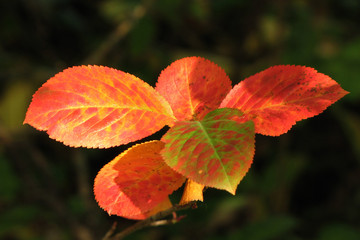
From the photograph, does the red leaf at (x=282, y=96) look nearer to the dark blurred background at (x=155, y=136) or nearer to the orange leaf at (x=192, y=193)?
the orange leaf at (x=192, y=193)

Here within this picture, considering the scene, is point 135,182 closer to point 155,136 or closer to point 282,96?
point 282,96

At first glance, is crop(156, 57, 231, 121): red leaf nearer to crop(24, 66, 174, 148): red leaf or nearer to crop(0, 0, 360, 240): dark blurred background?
crop(24, 66, 174, 148): red leaf

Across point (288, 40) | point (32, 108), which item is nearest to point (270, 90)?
point (32, 108)

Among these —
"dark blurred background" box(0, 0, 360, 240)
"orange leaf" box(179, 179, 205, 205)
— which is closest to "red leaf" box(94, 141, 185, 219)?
"orange leaf" box(179, 179, 205, 205)

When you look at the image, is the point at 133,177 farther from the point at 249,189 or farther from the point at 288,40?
the point at 288,40

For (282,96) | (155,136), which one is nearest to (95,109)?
(282,96)

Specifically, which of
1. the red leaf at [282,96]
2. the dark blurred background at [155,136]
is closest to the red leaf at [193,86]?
the red leaf at [282,96]
